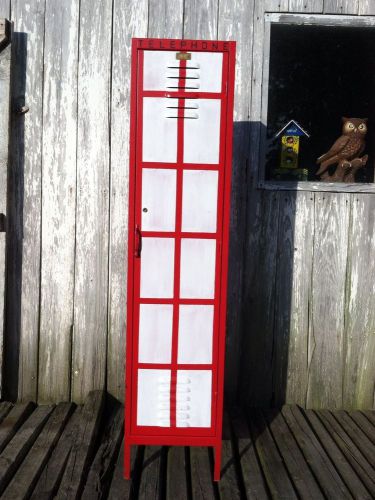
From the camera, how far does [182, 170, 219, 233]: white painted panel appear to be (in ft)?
7.77

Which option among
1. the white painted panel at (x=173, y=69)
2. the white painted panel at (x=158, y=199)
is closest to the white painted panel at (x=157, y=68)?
the white painted panel at (x=173, y=69)

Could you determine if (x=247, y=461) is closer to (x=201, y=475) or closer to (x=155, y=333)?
(x=201, y=475)

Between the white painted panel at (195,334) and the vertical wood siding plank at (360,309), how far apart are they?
3.86 feet

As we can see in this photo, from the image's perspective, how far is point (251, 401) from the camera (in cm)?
329

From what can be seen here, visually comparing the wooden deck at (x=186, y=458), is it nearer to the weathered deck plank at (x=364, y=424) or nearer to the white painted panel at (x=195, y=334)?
the weathered deck plank at (x=364, y=424)

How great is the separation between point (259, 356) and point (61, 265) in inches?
50.8

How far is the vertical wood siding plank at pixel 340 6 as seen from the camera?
3.10 m

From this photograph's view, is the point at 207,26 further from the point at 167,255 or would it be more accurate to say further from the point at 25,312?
the point at 25,312

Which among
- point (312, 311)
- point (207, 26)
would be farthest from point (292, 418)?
point (207, 26)

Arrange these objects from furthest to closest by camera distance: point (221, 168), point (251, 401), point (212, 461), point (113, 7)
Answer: point (251, 401) < point (113, 7) < point (212, 461) < point (221, 168)

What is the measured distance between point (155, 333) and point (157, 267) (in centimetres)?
30

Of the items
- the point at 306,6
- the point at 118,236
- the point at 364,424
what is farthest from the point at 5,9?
the point at 364,424

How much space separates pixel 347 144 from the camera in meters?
3.21

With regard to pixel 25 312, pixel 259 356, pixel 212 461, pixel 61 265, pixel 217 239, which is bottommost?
pixel 212 461
